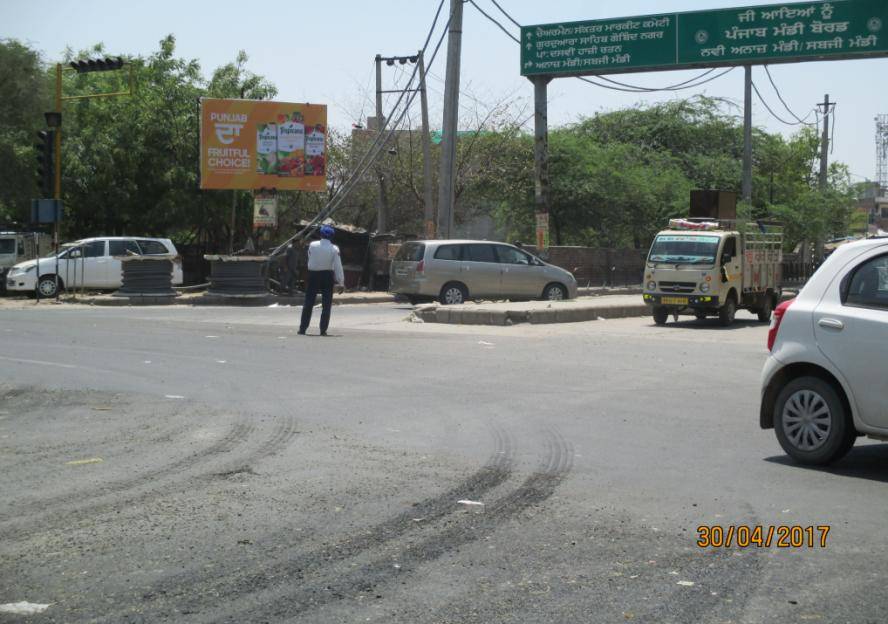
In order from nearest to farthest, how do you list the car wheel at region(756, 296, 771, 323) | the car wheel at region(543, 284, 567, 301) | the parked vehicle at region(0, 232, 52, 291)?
the car wheel at region(756, 296, 771, 323) → the car wheel at region(543, 284, 567, 301) → the parked vehicle at region(0, 232, 52, 291)

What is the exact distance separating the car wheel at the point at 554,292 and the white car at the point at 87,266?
10395mm

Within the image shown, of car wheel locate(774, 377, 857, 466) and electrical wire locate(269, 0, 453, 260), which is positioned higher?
electrical wire locate(269, 0, 453, 260)

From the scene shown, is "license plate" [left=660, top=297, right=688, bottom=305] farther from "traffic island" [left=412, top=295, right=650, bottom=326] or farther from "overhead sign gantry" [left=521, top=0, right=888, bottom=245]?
"overhead sign gantry" [left=521, top=0, right=888, bottom=245]

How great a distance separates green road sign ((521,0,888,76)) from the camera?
25.9 m

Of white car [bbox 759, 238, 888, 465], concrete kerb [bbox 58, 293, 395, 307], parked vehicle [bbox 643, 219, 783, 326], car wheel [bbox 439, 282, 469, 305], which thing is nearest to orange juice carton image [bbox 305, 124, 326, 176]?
concrete kerb [bbox 58, 293, 395, 307]

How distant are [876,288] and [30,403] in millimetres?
7461

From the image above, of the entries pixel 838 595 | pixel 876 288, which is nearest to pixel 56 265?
pixel 876 288

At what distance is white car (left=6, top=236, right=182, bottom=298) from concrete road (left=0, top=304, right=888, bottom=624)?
16489mm

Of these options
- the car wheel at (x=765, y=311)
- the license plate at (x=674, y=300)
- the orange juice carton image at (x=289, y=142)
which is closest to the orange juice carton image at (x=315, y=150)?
the orange juice carton image at (x=289, y=142)

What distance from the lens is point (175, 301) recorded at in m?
28.5

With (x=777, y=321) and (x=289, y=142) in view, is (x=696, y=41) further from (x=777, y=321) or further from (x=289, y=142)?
(x=777, y=321)

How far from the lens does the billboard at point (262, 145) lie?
3247 centimetres

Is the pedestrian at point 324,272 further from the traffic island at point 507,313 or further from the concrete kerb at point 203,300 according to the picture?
the concrete kerb at point 203,300

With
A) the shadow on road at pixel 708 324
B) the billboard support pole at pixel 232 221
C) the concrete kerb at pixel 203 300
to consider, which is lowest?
the shadow on road at pixel 708 324
